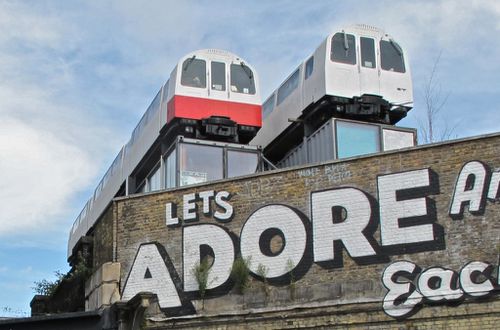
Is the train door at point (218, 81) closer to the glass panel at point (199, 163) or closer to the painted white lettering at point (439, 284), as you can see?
the glass panel at point (199, 163)

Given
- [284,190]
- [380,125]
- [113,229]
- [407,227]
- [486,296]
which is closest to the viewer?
[486,296]

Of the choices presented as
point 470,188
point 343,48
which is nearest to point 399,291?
point 470,188

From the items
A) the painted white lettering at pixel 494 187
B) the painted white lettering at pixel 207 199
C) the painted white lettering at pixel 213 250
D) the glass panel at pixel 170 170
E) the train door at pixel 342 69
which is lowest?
the painted white lettering at pixel 213 250

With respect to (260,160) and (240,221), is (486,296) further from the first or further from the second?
(260,160)

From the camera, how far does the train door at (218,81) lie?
22.2 metres

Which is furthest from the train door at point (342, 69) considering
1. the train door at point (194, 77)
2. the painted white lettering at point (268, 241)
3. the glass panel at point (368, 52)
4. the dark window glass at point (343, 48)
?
Answer: the painted white lettering at point (268, 241)

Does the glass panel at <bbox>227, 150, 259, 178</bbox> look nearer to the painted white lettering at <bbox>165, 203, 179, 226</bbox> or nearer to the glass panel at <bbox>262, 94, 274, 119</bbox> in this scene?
the painted white lettering at <bbox>165, 203, 179, 226</bbox>

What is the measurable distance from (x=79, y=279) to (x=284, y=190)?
6594mm

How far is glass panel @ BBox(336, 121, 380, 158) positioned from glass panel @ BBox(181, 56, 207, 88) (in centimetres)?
427

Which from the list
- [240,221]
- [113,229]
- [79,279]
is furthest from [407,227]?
[79,279]

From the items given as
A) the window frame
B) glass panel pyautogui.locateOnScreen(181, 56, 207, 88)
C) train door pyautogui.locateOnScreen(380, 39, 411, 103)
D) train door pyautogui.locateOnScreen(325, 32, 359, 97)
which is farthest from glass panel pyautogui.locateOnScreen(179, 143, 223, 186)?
train door pyautogui.locateOnScreen(380, 39, 411, 103)

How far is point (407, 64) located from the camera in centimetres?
2203

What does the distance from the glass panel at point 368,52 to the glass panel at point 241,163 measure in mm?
3827

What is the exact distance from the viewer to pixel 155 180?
74.6ft
